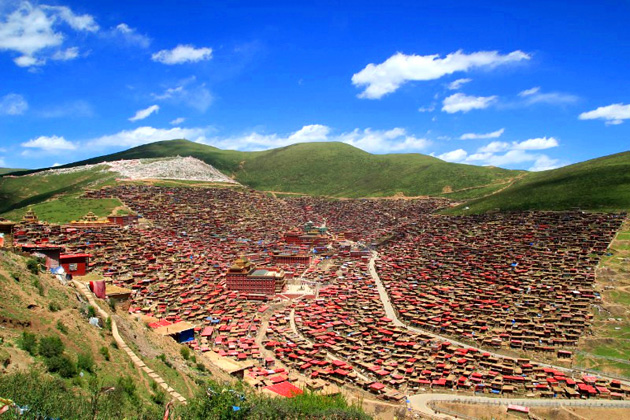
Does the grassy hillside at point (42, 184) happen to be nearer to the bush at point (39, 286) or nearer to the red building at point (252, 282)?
the red building at point (252, 282)

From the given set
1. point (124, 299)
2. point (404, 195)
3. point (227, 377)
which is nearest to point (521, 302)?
point (227, 377)

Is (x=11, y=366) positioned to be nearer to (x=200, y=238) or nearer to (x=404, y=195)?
(x=200, y=238)

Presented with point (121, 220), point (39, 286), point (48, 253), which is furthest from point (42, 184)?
point (39, 286)

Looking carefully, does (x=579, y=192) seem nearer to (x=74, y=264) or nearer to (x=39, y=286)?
(x=74, y=264)

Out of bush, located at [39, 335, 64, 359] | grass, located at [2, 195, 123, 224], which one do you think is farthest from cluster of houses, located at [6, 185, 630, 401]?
bush, located at [39, 335, 64, 359]

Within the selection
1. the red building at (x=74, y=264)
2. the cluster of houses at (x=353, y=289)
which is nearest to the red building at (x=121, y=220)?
the cluster of houses at (x=353, y=289)

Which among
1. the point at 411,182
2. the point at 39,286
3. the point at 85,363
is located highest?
the point at 411,182

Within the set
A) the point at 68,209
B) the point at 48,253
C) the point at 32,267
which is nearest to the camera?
the point at 32,267
